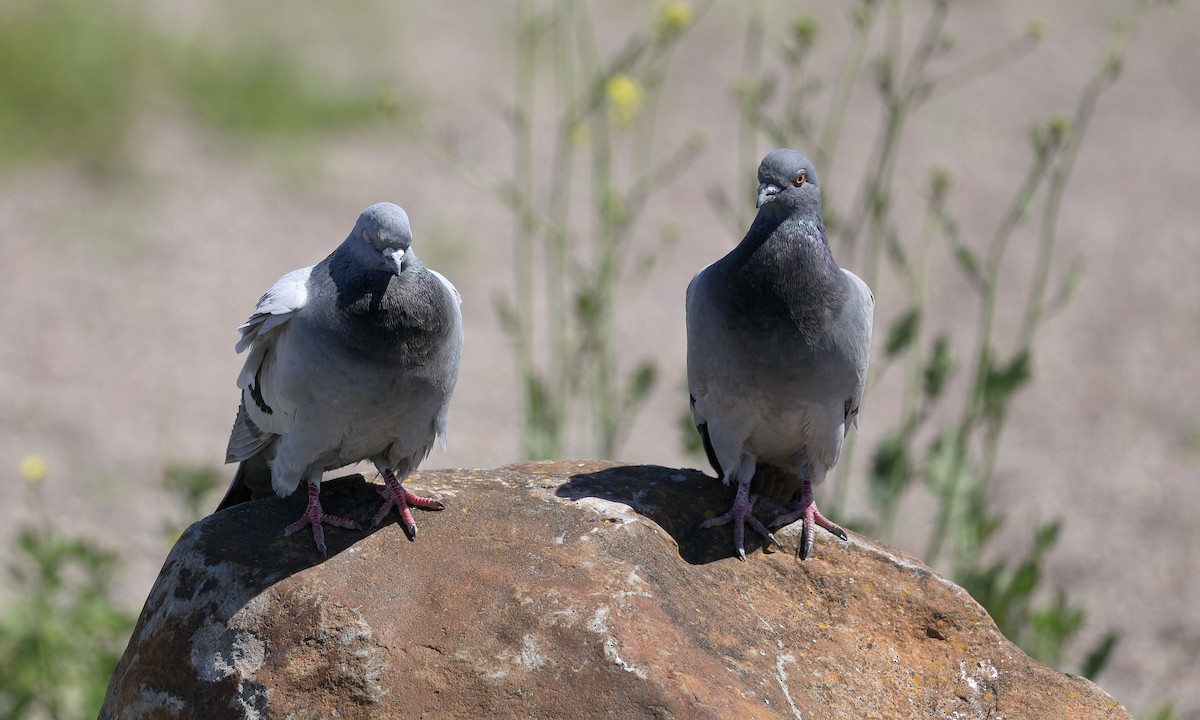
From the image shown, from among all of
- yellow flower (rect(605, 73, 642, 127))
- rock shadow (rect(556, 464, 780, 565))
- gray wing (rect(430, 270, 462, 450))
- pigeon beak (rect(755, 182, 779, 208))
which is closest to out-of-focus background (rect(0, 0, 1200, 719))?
yellow flower (rect(605, 73, 642, 127))

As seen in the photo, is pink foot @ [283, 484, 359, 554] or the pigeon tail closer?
pink foot @ [283, 484, 359, 554]

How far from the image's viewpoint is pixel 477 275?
453 inches

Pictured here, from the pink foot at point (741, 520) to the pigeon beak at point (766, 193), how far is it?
1.18 metres

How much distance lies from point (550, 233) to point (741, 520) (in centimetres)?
232

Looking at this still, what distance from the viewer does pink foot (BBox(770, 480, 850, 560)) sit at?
481 cm

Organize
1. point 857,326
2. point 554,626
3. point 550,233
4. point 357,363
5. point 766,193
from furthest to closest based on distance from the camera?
point 550,233
point 857,326
point 766,193
point 357,363
point 554,626

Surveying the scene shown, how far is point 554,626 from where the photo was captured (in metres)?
Answer: 4.07

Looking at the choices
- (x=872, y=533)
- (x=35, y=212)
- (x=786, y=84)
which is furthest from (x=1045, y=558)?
(x=35, y=212)

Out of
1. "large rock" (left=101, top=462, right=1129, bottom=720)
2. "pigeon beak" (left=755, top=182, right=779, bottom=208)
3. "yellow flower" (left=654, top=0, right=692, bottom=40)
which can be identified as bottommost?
"large rock" (left=101, top=462, right=1129, bottom=720)

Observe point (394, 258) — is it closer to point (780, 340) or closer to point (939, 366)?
point (780, 340)

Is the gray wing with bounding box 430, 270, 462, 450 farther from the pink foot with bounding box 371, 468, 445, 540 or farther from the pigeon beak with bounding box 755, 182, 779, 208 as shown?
the pigeon beak with bounding box 755, 182, 779, 208

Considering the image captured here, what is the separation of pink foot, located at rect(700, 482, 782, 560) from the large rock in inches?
2.1

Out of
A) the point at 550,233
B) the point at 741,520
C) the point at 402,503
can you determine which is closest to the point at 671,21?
the point at 550,233

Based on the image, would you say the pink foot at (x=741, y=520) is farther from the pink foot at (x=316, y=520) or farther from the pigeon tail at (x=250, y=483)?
the pigeon tail at (x=250, y=483)
